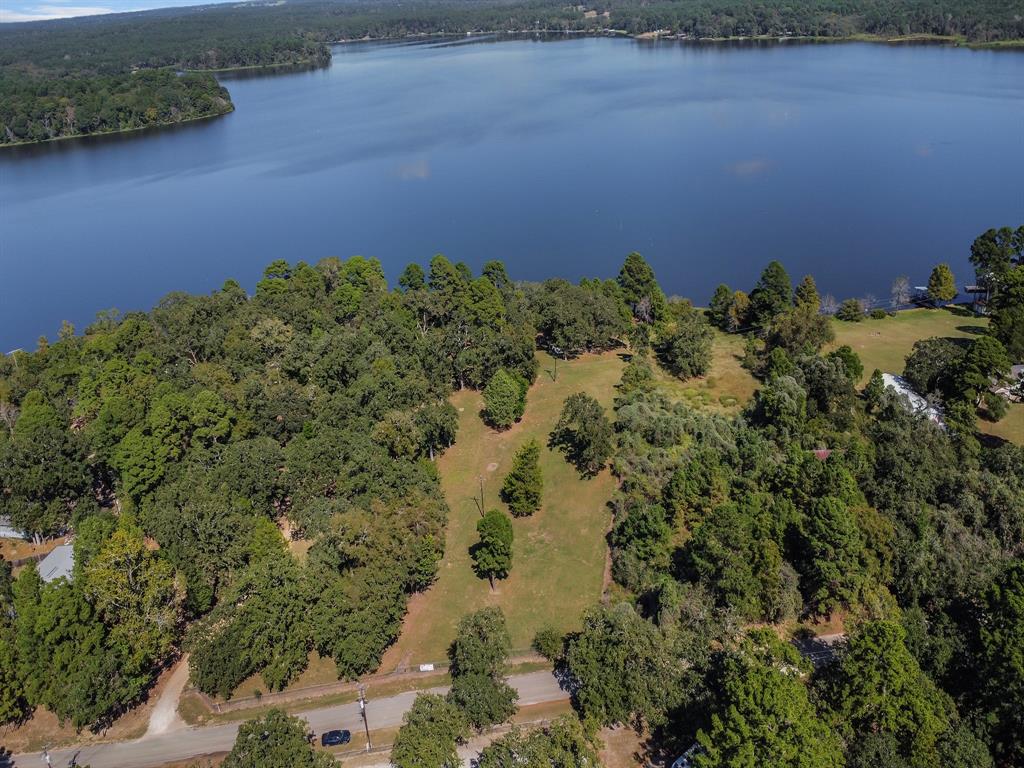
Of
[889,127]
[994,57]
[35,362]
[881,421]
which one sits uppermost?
[994,57]

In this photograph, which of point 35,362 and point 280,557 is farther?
point 35,362

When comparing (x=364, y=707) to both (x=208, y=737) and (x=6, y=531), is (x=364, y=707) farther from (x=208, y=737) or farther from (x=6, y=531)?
(x=6, y=531)

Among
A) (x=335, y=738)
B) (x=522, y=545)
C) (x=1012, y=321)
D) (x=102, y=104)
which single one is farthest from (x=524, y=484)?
(x=102, y=104)

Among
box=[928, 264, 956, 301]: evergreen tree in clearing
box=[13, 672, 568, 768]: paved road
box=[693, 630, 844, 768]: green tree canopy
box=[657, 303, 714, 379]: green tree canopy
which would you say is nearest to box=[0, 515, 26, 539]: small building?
box=[13, 672, 568, 768]: paved road

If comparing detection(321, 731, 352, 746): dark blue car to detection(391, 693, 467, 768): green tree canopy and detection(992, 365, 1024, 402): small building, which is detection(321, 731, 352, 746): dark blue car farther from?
detection(992, 365, 1024, 402): small building

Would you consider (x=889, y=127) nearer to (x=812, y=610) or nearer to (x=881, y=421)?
(x=881, y=421)

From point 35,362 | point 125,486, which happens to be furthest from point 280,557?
point 35,362

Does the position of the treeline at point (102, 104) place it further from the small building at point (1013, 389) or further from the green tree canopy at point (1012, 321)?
the small building at point (1013, 389)
